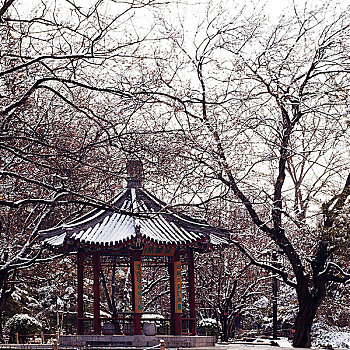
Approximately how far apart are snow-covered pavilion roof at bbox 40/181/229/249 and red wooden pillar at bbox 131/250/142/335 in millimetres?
880

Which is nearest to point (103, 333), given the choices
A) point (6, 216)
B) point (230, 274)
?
point (6, 216)

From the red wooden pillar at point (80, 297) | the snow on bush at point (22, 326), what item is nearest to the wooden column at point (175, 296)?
the red wooden pillar at point (80, 297)

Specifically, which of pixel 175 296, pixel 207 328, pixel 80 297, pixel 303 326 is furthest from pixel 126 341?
pixel 207 328

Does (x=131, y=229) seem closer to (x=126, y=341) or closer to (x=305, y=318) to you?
(x=126, y=341)

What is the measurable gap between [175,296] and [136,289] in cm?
136

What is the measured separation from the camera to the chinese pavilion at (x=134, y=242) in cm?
1548

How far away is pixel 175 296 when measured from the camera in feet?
54.6

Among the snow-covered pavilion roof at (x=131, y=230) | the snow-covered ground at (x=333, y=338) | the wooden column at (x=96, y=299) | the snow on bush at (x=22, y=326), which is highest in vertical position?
the snow-covered pavilion roof at (x=131, y=230)

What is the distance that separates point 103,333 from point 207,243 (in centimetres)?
382

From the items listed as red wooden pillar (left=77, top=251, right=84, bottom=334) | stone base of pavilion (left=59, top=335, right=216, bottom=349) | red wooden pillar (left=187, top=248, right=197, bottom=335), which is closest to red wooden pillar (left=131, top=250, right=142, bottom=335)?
stone base of pavilion (left=59, top=335, right=216, bottom=349)

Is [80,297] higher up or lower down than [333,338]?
higher up

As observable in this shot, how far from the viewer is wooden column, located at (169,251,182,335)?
1638 cm

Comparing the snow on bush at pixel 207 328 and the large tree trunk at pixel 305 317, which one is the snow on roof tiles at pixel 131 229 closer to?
the large tree trunk at pixel 305 317

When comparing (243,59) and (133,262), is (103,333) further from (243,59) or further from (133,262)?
(243,59)
